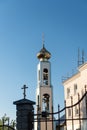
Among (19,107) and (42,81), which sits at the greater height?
(42,81)

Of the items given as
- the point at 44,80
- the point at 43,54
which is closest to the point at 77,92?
the point at 44,80

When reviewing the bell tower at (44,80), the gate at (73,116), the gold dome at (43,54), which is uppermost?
the gold dome at (43,54)

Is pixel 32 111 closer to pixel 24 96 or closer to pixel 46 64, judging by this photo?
pixel 24 96

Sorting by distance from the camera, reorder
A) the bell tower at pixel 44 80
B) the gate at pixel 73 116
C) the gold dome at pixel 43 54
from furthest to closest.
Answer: the gold dome at pixel 43 54 → the bell tower at pixel 44 80 → the gate at pixel 73 116

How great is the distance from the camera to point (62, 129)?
35219mm

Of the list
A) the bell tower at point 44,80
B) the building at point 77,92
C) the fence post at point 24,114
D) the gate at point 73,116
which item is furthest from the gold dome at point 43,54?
the fence post at point 24,114

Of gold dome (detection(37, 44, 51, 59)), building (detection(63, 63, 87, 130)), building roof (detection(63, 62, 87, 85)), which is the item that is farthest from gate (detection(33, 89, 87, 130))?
gold dome (detection(37, 44, 51, 59))

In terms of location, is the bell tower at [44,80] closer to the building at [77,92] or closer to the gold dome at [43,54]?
the gold dome at [43,54]

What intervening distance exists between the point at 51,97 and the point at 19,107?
25.2 meters

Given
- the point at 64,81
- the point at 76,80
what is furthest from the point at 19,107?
the point at 64,81

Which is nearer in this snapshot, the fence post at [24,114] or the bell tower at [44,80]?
the fence post at [24,114]

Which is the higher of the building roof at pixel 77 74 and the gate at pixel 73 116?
the building roof at pixel 77 74

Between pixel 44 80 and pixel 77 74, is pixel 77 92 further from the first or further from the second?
pixel 44 80

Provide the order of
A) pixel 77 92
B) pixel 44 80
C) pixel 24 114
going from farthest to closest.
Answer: pixel 44 80 < pixel 77 92 < pixel 24 114
